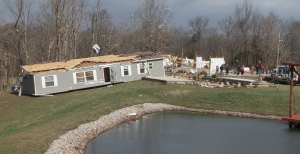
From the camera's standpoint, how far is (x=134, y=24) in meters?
52.1

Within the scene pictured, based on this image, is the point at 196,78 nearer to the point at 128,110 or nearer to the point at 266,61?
the point at 128,110

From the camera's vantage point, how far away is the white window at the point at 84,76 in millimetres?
32719

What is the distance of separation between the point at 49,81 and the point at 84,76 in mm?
3560

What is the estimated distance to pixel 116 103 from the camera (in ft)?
78.3

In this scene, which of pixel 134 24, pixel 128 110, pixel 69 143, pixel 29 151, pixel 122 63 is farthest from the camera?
pixel 134 24

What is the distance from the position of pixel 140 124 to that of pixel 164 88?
895 centimetres

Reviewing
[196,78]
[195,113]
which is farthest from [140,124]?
[196,78]

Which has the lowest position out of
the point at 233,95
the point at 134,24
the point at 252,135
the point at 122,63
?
the point at 252,135

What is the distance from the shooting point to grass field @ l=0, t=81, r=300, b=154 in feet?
63.8

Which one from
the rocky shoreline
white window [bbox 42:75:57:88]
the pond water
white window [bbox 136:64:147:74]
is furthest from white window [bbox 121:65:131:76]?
the pond water

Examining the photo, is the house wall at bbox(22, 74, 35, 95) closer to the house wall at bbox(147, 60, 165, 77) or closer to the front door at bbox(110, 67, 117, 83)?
the front door at bbox(110, 67, 117, 83)

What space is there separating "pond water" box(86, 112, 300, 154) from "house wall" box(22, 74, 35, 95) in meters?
14.0

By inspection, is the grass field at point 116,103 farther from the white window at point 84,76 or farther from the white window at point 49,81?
the white window at point 84,76

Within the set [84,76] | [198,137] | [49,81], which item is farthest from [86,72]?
[198,137]
